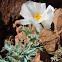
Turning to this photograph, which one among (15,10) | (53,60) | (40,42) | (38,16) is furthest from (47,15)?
(15,10)

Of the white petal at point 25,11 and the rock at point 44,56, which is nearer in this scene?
the white petal at point 25,11

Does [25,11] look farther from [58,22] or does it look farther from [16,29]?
[16,29]

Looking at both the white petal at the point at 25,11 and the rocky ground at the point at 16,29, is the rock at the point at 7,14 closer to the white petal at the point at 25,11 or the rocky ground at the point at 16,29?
the rocky ground at the point at 16,29

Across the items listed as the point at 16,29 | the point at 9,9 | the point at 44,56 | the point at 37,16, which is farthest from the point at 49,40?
the point at 9,9

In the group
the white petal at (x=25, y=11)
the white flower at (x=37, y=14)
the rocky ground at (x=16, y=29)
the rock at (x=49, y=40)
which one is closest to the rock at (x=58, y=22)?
the rocky ground at (x=16, y=29)

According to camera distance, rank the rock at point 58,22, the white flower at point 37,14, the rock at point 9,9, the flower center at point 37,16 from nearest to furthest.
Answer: the white flower at point 37,14 → the flower center at point 37,16 → the rock at point 58,22 → the rock at point 9,9

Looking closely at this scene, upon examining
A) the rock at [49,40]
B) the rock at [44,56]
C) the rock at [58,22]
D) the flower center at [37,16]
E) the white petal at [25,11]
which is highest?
the white petal at [25,11]

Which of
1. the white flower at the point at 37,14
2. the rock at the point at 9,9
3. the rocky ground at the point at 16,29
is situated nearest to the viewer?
the white flower at the point at 37,14
